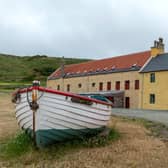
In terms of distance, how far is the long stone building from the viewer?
160 feet

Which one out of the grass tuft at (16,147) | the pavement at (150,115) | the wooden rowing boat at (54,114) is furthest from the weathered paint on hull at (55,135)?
the pavement at (150,115)

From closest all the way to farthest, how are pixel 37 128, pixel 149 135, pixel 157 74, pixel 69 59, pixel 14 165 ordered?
pixel 14 165 → pixel 37 128 → pixel 149 135 → pixel 157 74 → pixel 69 59

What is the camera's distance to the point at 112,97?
5131 cm

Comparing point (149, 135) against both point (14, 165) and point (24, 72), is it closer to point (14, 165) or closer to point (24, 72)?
point (14, 165)

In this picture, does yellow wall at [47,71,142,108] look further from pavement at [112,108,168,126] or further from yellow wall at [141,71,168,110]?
pavement at [112,108,168,126]

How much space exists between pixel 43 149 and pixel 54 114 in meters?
1.35

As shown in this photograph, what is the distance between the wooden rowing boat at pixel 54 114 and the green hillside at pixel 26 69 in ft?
321

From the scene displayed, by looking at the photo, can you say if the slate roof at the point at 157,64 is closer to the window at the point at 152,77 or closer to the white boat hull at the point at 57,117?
the window at the point at 152,77

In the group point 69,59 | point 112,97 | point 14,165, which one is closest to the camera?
point 14,165

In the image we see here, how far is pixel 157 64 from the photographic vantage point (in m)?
49.0

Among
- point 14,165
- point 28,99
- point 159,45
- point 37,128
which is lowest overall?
point 14,165

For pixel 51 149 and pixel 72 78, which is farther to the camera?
pixel 72 78

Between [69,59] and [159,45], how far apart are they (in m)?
111

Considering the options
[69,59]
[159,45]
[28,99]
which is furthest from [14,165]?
[69,59]
